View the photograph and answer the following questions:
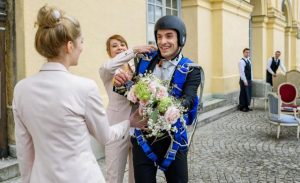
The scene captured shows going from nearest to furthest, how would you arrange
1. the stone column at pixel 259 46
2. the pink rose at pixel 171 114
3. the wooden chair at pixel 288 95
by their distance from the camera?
the pink rose at pixel 171 114
the wooden chair at pixel 288 95
the stone column at pixel 259 46

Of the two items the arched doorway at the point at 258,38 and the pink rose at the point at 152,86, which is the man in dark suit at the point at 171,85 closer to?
the pink rose at the point at 152,86

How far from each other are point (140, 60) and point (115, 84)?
0.94 feet

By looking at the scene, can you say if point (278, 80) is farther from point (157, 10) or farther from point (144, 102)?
point (144, 102)

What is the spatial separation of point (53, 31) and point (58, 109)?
37 cm

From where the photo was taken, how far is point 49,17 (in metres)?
1.77

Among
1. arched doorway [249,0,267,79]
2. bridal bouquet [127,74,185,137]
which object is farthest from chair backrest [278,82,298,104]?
arched doorway [249,0,267,79]

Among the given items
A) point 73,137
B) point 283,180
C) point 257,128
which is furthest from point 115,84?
point 257,128

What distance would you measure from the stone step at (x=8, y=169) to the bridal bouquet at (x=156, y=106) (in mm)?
2796

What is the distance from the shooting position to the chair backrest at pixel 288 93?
8.78m

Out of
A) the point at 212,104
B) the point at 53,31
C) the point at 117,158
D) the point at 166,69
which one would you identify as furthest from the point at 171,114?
the point at 212,104

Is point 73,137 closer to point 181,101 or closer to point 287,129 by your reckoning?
point 181,101

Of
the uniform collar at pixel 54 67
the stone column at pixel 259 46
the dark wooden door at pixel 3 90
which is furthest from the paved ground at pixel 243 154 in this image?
the stone column at pixel 259 46

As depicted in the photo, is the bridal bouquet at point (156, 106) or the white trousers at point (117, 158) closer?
the bridal bouquet at point (156, 106)

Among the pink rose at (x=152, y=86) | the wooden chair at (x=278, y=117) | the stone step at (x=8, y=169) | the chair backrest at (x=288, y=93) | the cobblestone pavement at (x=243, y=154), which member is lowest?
the cobblestone pavement at (x=243, y=154)
